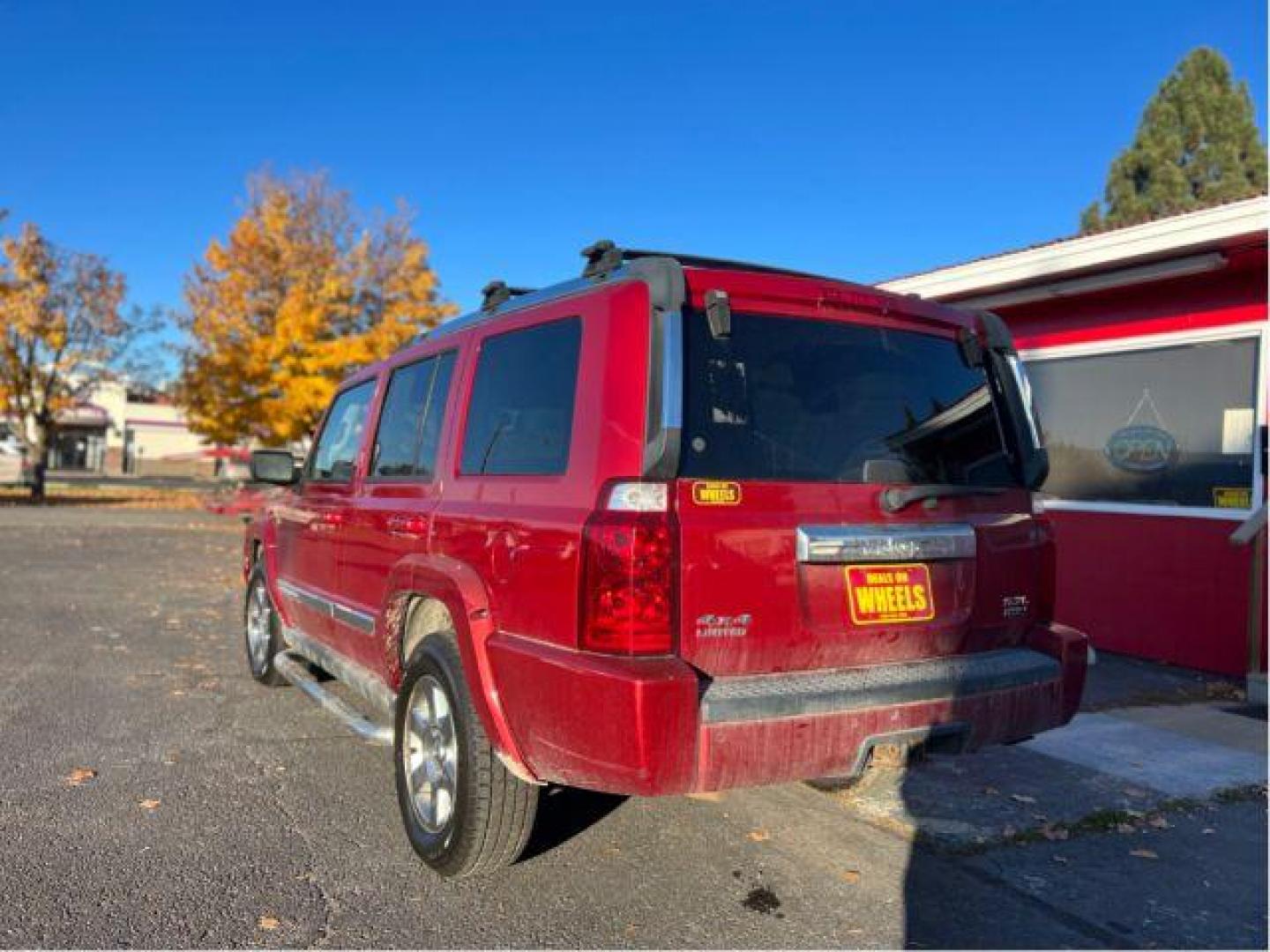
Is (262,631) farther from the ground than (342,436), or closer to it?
closer to it

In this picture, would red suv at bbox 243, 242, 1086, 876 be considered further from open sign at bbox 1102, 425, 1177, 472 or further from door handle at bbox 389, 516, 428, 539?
open sign at bbox 1102, 425, 1177, 472

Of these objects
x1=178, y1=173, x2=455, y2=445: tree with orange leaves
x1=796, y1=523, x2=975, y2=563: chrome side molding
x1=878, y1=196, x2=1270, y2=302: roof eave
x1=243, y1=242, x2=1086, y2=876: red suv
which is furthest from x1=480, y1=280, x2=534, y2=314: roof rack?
x1=178, y1=173, x2=455, y2=445: tree with orange leaves

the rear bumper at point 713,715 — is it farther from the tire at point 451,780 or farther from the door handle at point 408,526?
the door handle at point 408,526

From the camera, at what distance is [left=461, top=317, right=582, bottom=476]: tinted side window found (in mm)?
3215

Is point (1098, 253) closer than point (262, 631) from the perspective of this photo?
No

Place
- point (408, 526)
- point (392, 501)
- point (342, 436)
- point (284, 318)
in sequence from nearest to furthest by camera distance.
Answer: point (408, 526) < point (392, 501) < point (342, 436) < point (284, 318)

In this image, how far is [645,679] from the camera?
2725 millimetres

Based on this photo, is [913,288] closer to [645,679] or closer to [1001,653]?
[1001,653]

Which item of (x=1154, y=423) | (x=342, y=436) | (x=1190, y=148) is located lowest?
(x=342, y=436)

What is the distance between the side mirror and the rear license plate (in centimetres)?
380

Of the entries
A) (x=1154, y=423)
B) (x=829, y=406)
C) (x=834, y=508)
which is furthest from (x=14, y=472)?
(x=834, y=508)

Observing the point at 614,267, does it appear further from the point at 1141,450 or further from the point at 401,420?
the point at 1141,450

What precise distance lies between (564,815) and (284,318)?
840 inches

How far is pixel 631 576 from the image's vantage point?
2.79 meters
